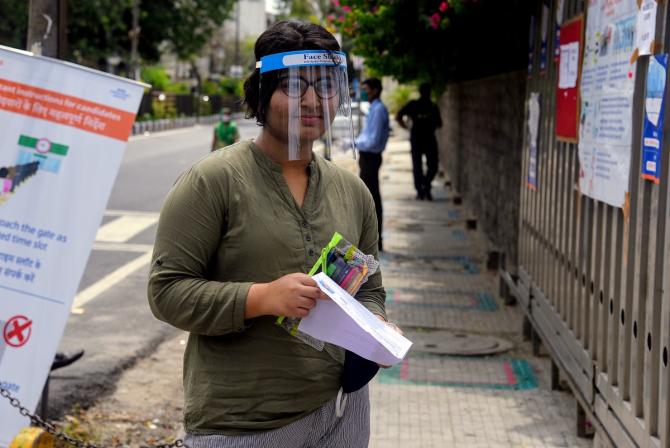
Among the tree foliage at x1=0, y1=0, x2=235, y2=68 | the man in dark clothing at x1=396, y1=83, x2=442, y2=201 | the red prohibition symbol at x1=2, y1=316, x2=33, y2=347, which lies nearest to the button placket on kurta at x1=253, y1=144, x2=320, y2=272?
the red prohibition symbol at x1=2, y1=316, x2=33, y2=347

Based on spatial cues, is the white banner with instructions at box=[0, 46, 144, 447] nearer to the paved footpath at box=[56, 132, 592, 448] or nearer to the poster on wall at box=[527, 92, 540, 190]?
the paved footpath at box=[56, 132, 592, 448]

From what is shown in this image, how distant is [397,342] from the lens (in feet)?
8.95

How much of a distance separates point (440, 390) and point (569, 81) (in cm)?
204

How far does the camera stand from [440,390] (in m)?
6.98

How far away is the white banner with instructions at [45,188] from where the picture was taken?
5.32 m

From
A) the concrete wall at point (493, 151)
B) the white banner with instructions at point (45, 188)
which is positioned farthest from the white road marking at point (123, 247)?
the white banner with instructions at point (45, 188)

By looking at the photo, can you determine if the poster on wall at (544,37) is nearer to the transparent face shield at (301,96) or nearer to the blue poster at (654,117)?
the blue poster at (654,117)

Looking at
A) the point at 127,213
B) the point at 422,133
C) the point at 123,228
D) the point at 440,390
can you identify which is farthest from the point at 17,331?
the point at 422,133

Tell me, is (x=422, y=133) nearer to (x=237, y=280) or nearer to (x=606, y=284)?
(x=606, y=284)

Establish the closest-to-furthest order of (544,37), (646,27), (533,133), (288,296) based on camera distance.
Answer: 1. (288,296)
2. (646,27)
3. (544,37)
4. (533,133)

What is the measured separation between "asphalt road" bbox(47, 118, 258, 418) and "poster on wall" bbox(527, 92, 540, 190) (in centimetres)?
298

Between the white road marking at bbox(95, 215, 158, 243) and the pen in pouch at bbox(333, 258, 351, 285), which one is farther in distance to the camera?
the white road marking at bbox(95, 215, 158, 243)

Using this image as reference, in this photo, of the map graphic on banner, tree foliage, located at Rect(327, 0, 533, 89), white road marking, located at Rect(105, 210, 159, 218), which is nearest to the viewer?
the map graphic on banner

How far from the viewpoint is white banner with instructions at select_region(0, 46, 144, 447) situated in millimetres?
5320
